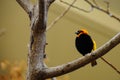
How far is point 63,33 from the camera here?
2.92 meters

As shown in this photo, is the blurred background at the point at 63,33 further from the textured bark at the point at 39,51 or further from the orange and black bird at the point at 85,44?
the textured bark at the point at 39,51

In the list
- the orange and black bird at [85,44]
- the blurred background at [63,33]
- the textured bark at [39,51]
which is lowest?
the blurred background at [63,33]

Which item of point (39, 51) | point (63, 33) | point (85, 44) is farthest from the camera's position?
point (63, 33)

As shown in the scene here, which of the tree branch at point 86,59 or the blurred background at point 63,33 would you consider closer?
the tree branch at point 86,59

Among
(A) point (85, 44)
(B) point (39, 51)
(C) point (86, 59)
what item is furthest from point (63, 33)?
(C) point (86, 59)

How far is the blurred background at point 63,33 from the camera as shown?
2724mm

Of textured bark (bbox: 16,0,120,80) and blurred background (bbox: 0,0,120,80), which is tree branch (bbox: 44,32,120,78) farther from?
blurred background (bbox: 0,0,120,80)

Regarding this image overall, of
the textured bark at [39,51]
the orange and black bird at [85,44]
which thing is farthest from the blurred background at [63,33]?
the textured bark at [39,51]

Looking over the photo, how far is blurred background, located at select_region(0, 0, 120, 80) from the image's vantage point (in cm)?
272

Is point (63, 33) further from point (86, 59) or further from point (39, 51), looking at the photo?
point (86, 59)

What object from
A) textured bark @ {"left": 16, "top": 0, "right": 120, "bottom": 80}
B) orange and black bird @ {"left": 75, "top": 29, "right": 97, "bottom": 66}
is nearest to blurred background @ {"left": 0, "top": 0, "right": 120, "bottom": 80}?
orange and black bird @ {"left": 75, "top": 29, "right": 97, "bottom": 66}

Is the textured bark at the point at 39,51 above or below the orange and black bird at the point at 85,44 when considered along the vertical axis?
above

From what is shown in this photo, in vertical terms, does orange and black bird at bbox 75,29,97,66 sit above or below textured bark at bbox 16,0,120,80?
below

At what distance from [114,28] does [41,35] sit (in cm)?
191
